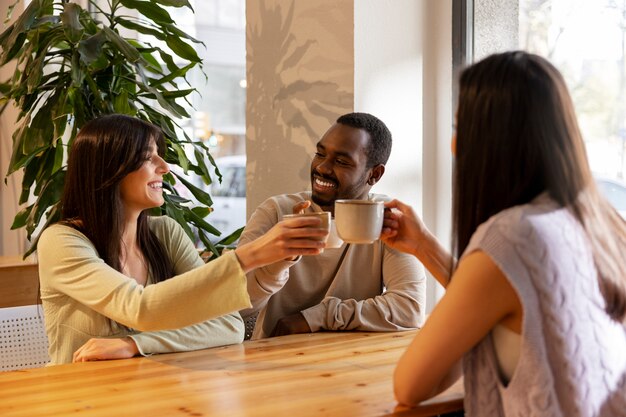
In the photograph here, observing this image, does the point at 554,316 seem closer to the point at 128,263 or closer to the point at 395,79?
the point at 128,263

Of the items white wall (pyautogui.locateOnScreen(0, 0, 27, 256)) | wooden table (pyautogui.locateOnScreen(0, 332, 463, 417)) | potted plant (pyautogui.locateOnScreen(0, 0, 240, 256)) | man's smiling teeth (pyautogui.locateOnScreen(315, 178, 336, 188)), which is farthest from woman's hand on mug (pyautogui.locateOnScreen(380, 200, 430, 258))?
white wall (pyautogui.locateOnScreen(0, 0, 27, 256))

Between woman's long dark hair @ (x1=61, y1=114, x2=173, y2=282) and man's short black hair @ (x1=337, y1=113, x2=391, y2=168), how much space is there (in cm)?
68

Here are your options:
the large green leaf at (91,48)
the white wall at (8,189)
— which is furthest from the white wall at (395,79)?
the white wall at (8,189)

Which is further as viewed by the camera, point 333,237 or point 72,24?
point 72,24

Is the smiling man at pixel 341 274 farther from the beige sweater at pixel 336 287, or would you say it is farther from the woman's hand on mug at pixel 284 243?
the woman's hand on mug at pixel 284 243

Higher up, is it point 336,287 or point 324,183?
point 324,183

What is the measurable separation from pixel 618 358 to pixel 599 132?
1.53m

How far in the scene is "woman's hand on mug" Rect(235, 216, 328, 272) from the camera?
193 cm

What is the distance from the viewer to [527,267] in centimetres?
137

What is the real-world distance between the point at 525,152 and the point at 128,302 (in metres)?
1.05

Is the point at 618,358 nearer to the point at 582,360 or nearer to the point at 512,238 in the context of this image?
the point at 582,360

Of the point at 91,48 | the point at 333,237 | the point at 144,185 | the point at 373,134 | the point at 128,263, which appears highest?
the point at 91,48

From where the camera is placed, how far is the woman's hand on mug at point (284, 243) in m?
1.93

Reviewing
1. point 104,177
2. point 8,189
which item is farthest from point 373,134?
point 8,189
